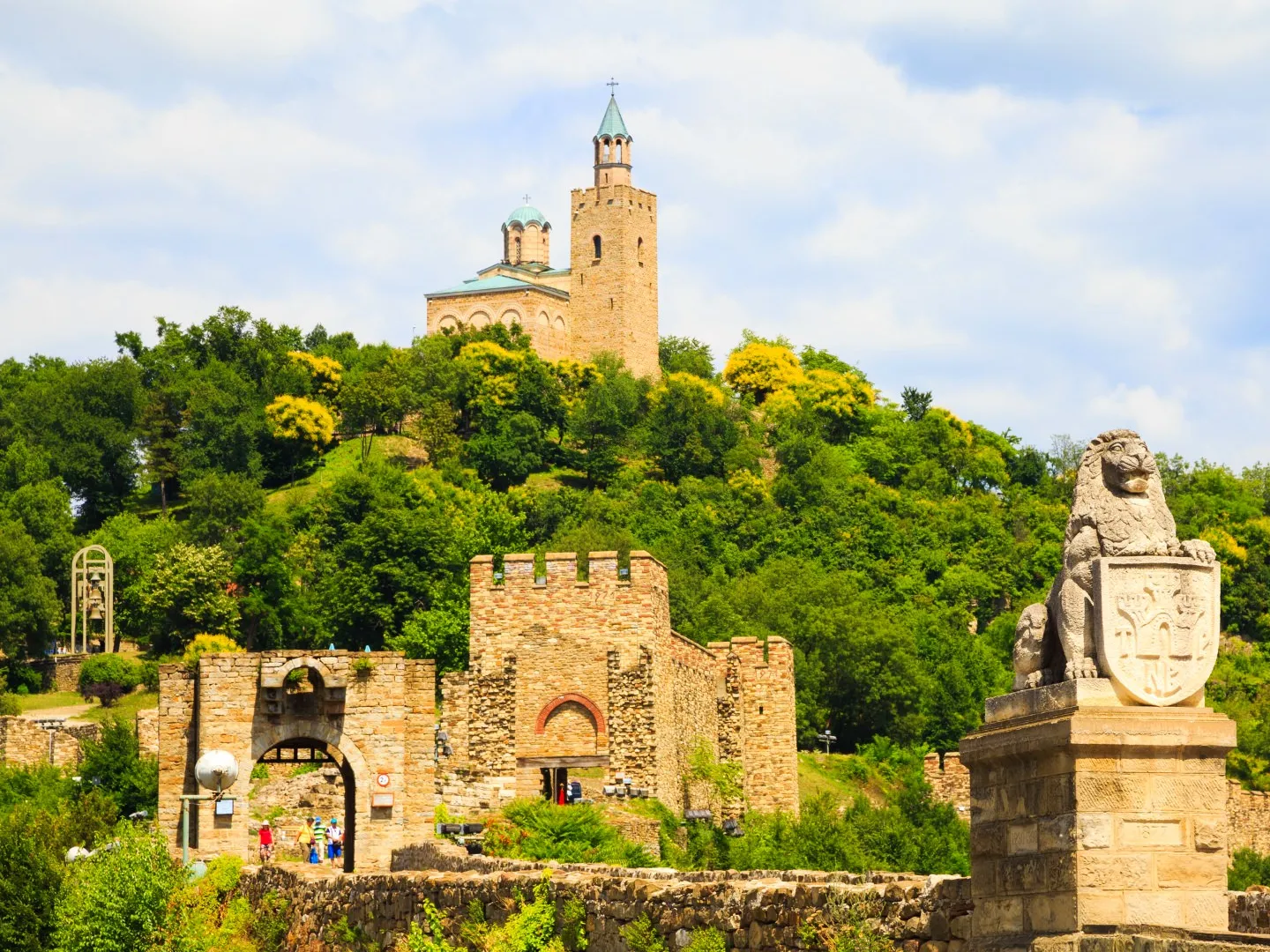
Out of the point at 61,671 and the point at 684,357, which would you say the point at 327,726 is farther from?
the point at 684,357

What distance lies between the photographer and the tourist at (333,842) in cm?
3012

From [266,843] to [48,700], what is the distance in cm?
4207

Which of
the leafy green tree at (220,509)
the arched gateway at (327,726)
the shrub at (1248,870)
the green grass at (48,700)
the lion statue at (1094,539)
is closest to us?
the lion statue at (1094,539)

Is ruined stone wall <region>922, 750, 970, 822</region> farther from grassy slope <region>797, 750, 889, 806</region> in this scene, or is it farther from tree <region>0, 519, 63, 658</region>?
tree <region>0, 519, 63, 658</region>

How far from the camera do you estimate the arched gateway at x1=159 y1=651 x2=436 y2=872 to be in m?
28.0

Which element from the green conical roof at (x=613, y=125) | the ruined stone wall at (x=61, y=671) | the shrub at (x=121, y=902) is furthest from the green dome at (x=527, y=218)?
the shrub at (x=121, y=902)

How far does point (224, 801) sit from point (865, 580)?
5012cm

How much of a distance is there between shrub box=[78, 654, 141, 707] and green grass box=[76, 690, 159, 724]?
1.23 ft

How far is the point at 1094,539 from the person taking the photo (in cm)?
1020

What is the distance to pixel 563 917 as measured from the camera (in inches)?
504

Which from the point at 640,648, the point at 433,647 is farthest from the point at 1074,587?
the point at 433,647

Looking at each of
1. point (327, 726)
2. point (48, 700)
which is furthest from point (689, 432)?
point (327, 726)

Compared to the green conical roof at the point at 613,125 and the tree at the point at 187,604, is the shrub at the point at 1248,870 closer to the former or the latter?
the tree at the point at 187,604

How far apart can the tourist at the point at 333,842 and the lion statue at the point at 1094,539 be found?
63.5ft
